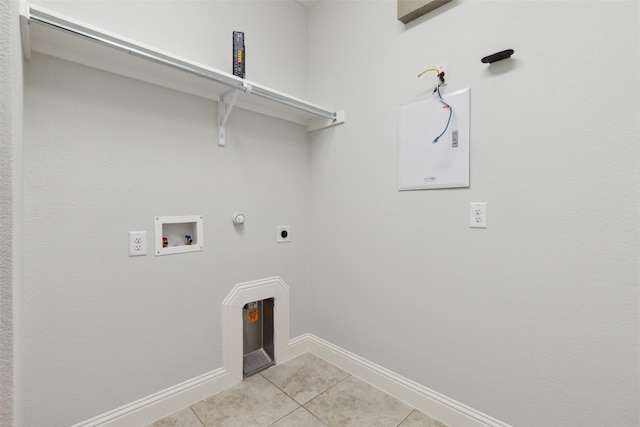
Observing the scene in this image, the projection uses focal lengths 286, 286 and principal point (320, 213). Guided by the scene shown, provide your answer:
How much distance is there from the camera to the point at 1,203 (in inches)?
22.1

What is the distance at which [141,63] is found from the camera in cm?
143

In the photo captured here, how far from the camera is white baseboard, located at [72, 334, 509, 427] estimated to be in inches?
57.5

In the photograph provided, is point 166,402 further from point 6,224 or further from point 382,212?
point 382,212

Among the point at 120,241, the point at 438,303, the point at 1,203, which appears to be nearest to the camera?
the point at 1,203

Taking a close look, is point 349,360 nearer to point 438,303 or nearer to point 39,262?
point 438,303

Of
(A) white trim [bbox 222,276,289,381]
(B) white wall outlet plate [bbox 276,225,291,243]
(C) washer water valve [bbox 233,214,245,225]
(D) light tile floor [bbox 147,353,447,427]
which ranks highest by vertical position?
(C) washer water valve [bbox 233,214,245,225]

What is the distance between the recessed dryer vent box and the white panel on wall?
4.15 ft

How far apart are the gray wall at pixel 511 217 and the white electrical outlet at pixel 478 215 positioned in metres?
0.03

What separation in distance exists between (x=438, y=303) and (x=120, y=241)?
68.5 inches

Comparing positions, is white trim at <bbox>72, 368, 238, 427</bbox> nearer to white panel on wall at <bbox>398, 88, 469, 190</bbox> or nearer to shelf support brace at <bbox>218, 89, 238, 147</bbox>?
shelf support brace at <bbox>218, 89, 238, 147</bbox>

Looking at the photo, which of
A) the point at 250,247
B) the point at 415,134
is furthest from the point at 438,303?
the point at 250,247

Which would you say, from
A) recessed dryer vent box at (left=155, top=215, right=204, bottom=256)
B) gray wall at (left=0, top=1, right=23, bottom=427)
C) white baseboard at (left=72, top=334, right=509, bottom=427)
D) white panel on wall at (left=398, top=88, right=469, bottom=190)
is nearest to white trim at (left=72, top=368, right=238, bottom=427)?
white baseboard at (left=72, top=334, right=509, bottom=427)

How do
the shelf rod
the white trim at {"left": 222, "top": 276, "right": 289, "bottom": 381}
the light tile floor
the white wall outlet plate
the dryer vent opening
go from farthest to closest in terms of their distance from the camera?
the white wall outlet plate < the dryer vent opening < the white trim at {"left": 222, "top": 276, "right": 289, "bottom": 381} < the light tile floor < the shelf rod

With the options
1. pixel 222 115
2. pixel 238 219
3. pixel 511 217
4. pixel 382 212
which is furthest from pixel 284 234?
pixel 511 217
